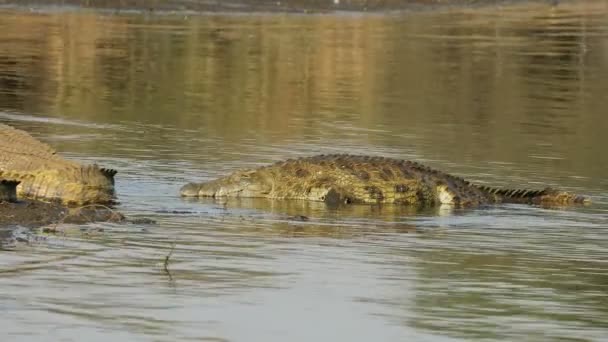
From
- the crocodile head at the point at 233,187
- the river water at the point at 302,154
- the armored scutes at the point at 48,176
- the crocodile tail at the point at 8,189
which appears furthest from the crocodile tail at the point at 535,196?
the crocodile tail at the point at 8,189

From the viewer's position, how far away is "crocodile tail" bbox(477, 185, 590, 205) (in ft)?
41.0

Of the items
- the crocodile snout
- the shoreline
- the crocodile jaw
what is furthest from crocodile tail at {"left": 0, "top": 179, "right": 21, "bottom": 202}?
the shoreline

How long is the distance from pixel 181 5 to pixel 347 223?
83.2ft

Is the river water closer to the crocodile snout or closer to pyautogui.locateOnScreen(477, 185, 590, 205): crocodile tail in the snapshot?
the crocodile snout

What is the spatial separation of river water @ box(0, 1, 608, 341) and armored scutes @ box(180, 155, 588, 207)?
0.23 meters

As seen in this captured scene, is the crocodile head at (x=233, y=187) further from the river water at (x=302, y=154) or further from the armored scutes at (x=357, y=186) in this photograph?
the river water at (x=302, y=154)

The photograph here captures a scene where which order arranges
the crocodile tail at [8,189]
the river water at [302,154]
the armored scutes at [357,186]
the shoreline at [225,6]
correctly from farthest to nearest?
the shoreline at [225,6], the armored scutes at [357,186], the crocodile tail at [8,189], the river water at [302,154]

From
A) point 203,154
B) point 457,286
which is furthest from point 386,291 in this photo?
point 203,154

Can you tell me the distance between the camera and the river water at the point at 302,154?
811cm

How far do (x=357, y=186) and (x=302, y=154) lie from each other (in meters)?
3.01

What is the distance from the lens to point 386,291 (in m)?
8.74

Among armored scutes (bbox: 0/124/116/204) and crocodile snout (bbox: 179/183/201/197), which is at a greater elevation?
armored scutes (bbox: 0/124/116/204)

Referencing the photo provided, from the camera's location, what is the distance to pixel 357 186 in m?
12.4

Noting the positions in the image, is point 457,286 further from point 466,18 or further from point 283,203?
point 466,18
